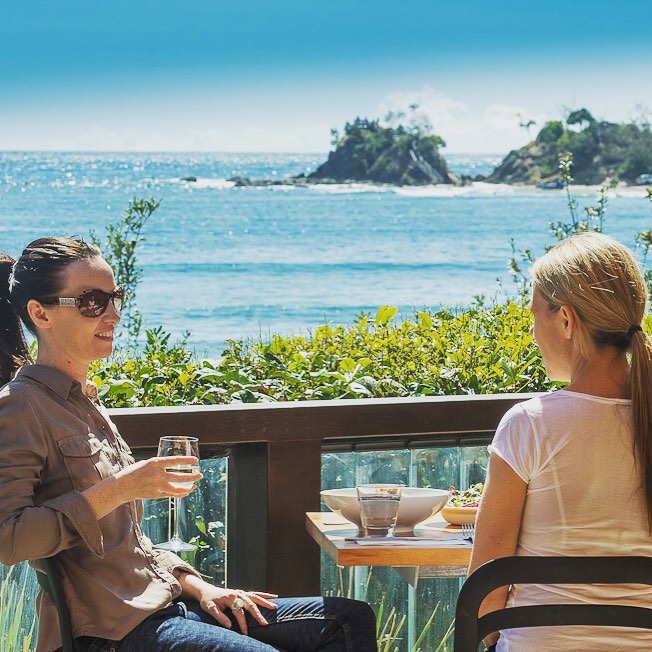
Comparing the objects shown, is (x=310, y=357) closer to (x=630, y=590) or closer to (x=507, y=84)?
(x=630, y=590)

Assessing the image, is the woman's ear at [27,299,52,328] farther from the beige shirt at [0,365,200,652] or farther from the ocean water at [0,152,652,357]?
the ocean water at [0,152,652,357]

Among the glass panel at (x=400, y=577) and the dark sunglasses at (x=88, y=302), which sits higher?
the dark sunglasses at (x=88, y=302)

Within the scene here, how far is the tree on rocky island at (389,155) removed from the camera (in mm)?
43719

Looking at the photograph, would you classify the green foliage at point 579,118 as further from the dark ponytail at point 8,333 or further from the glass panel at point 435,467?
the dark ponytail at point 8,333

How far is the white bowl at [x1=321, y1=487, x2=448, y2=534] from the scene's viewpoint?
7.80 feet

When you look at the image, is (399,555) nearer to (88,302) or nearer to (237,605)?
(237,605)

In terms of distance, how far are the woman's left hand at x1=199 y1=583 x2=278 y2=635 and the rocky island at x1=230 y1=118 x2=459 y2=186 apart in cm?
4210

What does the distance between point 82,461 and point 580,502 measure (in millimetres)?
939

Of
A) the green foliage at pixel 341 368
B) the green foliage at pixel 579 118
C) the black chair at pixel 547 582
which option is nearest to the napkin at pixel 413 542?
the black chair at pixel 547 582

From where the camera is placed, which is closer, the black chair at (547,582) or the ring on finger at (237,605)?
the black chair at (547,582)

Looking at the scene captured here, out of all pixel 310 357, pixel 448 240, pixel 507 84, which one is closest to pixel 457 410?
pixel 310 357

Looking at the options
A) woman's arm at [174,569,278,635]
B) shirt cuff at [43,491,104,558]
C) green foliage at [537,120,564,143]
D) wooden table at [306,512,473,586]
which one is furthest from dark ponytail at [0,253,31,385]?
green foliage at [537,120,564,143]

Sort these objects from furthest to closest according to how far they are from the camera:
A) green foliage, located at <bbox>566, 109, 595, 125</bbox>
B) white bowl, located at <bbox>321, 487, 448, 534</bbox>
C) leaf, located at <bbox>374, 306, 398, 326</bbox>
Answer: green foliage, located at <bbox>566, 109, 595, 125</bbox> → leaf, located at <bbox>374, 306, 398, 326</bbox> → white bowl, located at <bbox>321, 487, 448, 534</bbox>

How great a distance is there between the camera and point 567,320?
6.35 feet
